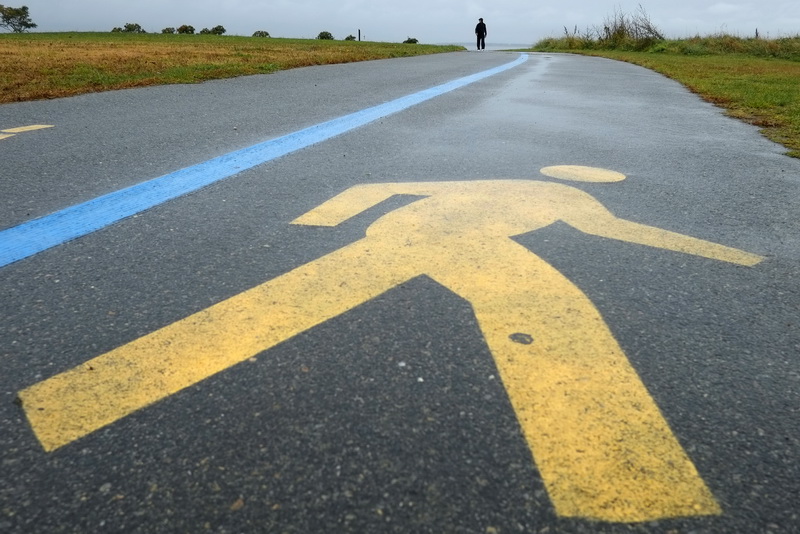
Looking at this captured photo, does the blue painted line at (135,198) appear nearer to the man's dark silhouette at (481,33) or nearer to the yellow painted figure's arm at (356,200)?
the yellow painted figure's arm at (356,200)

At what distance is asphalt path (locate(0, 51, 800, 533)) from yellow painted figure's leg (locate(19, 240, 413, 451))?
0.11ft

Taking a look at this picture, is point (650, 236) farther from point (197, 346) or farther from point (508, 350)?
point (197, 346)

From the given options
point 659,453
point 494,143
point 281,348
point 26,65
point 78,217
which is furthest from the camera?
point 26,65

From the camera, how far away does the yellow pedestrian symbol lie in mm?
1167

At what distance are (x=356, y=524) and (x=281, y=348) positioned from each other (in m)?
0.62

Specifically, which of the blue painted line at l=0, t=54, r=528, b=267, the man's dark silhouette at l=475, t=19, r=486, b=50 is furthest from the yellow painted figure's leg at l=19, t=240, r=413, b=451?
the man's dark silhouette at l=475, t=19, r=486, b=50

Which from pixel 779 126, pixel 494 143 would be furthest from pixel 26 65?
pixel 779 126

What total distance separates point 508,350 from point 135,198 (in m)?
2.12

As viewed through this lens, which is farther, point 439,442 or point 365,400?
point 365,400

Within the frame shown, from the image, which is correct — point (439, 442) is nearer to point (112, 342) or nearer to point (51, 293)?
point (112, 342)

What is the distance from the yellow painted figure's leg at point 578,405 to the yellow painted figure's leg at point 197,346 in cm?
33

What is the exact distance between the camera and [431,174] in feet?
11.3

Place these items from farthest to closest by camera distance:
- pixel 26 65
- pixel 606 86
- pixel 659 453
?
pixel 26 65
pixel 606 86
pixel 659 453

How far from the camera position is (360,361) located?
152cm
